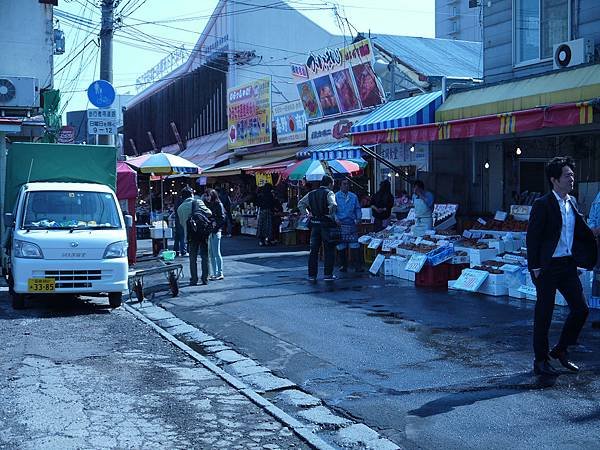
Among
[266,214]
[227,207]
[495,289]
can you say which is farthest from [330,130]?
[495,289]

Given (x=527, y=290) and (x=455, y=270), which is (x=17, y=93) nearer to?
(x=455, y=270)

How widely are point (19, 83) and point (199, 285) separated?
309 inches

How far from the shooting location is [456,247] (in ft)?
43.7

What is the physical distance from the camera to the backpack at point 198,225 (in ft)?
45.1

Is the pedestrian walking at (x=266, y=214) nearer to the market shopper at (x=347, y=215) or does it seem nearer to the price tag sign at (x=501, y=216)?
the market shopper at (x=347, y=215)

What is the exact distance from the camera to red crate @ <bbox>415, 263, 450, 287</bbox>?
1330cm

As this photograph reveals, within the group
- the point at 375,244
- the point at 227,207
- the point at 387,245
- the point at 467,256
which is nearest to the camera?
the point at 467,256

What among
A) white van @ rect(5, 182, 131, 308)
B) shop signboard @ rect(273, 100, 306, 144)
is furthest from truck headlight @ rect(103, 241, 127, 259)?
shop signboard @ rect(273, 100, 306, 144)

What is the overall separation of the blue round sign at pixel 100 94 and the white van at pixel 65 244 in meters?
4.52

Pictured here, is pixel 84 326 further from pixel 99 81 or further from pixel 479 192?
pixel 479 192

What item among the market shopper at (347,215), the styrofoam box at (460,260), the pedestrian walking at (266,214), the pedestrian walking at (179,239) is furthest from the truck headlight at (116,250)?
the pedestrian walking at (266,214)

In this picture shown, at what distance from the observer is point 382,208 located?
17516mm

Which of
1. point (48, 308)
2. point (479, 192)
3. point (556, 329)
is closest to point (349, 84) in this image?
point (479, 192)

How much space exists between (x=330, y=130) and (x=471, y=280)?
12.4 metres
